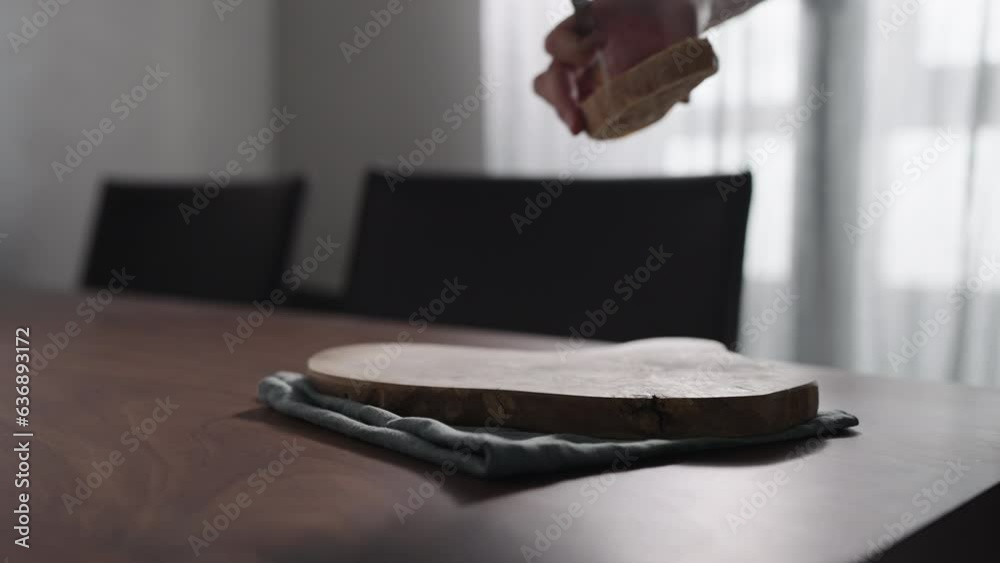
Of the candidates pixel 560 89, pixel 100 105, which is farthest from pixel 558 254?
pixel 100 105

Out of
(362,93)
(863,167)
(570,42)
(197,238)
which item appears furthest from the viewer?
(362,93)

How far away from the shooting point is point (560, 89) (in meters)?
0.63

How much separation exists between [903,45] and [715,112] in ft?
1.61

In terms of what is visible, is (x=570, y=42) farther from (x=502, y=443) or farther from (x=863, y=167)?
(x=863, y=167)

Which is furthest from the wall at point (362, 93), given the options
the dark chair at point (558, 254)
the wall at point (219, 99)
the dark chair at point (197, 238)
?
the dark chair at point (558, 254)

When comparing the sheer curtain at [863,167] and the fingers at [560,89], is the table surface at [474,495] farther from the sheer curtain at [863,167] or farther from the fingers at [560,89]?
the sheer curtain at [863,167]

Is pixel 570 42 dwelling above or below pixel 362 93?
below

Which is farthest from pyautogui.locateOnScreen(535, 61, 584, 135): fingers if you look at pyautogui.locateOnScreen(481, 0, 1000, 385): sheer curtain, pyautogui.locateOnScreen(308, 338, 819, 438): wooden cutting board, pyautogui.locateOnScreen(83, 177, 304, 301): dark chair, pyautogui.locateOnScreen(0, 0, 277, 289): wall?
pyautogui.locateOnScreen(0, 0, 277, 289): wall

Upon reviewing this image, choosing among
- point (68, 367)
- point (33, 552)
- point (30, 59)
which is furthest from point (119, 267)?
point (33, 552)

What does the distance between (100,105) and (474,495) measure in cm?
258

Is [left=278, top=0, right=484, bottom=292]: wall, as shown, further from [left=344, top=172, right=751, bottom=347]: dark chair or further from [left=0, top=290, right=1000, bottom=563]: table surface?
[left=0, top=290, right=1000, bottom=563]: table surface

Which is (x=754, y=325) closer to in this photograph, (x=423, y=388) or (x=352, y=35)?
(x=352, y=35)

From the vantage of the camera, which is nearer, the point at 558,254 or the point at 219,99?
the point at 558,254

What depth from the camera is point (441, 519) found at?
0.46 meters
